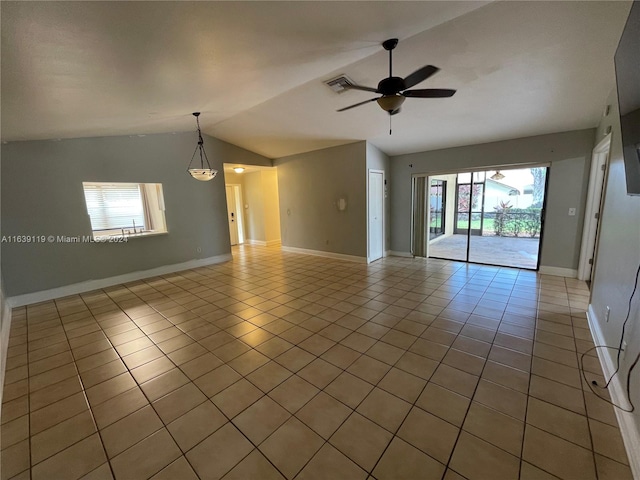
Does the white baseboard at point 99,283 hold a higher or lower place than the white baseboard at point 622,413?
higher

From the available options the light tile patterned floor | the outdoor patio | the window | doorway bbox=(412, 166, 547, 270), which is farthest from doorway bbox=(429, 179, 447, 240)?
the window

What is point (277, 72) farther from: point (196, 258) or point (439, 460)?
point (196, 258)

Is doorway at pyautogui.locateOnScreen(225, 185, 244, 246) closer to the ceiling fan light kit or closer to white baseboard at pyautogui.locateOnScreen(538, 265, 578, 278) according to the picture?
the ceiling fan light kit

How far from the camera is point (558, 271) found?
457cm

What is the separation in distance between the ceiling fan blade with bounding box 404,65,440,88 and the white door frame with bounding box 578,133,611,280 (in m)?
3.50

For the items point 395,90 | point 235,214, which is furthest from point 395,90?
point 235,214

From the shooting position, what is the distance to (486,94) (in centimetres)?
327

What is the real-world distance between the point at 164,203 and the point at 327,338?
4.48 m

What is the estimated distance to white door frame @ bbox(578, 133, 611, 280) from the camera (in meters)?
3.93

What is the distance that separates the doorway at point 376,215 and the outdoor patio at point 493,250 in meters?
1.40

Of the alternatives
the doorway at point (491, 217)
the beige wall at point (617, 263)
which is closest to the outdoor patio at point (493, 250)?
the doorway at point (491, 217)

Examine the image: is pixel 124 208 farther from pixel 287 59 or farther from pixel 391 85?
pixel 391 85

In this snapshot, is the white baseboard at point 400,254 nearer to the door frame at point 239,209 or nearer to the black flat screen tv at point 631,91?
the black flat screen tv at point 631,91

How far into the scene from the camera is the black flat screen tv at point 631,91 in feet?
4.48
